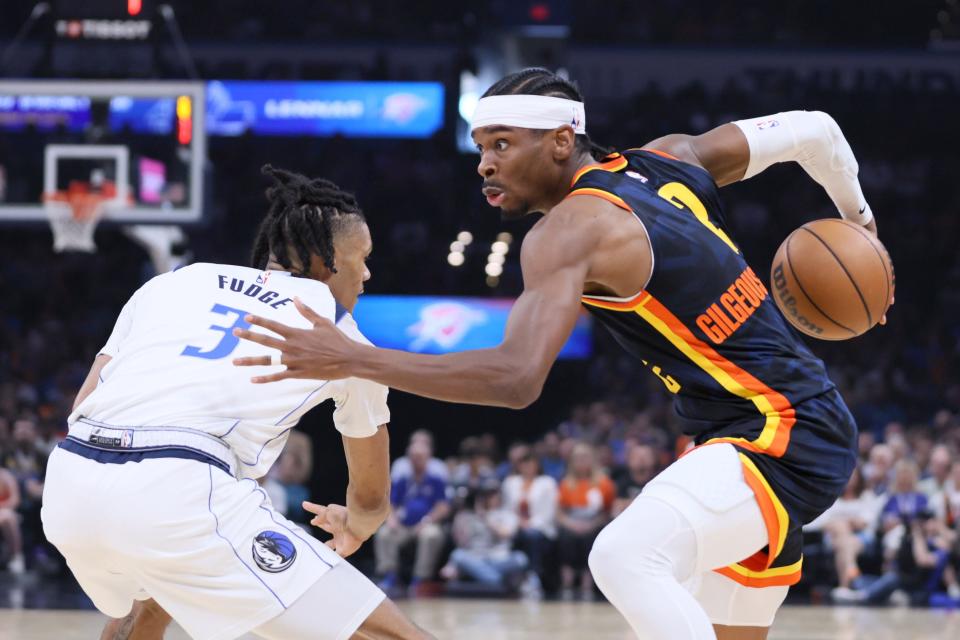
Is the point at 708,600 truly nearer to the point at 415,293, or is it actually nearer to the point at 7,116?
the point at 7,116

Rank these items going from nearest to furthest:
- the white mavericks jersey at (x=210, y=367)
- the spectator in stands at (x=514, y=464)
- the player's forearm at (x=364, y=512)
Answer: the white mavericks jersey at (x=210, y=367) < the player's forearm at (x=364, y=512) < the spectator in stands at (x=514, y=464)

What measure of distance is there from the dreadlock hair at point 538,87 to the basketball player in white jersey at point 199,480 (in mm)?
741

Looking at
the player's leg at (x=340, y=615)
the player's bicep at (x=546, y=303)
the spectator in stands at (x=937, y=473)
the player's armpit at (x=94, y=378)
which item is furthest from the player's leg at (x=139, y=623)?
the spectator in stands at (x=937, y=473)

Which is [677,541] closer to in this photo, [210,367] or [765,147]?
[210,367]

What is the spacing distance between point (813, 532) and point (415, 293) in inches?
276

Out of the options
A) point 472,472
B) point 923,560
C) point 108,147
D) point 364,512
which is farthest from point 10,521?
point 364,512

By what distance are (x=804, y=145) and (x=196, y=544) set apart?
7.19 ft

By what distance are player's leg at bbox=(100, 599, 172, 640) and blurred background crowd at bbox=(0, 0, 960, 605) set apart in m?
7.23

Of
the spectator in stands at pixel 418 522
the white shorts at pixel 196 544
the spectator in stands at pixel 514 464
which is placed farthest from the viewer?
the spectator in stands at pixel 514 464

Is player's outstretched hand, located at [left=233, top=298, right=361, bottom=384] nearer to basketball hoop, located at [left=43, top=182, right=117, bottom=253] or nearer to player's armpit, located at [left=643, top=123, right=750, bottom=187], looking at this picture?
player's armpit, located at [left=643, top=123, right=750, bottom=187]

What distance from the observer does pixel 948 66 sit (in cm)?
1914

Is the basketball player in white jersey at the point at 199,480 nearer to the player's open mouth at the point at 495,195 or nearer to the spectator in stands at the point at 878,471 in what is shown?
the player's open mouth at the point at 495,195

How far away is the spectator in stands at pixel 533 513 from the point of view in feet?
36.8

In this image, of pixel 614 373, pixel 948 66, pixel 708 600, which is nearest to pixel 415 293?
pixel 614 373
